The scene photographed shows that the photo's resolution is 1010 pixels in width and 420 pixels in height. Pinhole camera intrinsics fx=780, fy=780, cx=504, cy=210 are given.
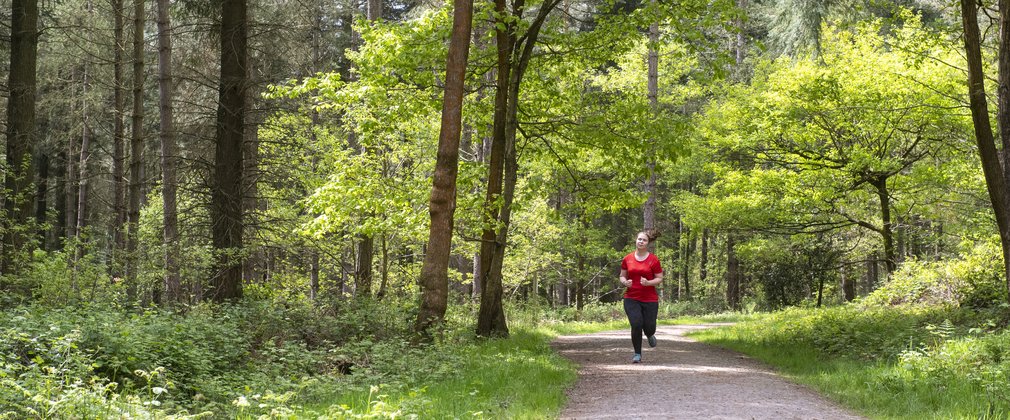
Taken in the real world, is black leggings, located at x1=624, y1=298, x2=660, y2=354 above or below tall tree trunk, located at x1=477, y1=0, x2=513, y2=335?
below

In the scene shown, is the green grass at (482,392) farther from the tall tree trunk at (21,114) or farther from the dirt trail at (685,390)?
the tall tree trunk at (21,114)

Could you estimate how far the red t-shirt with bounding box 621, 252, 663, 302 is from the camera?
1058 centimetres

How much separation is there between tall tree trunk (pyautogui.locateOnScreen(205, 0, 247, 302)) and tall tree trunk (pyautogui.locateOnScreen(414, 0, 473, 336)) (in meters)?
5.71

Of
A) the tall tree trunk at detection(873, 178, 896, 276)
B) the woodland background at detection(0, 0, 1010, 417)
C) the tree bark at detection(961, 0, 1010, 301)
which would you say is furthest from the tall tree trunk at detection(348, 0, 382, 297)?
the tall tree trunk at detection(873, 178, 896, 276)

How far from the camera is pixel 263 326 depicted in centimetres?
1160

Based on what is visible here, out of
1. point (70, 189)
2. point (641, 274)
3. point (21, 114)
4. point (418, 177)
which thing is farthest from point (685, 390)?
point (70, 189)

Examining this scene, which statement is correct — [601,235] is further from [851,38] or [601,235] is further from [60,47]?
[60,47]

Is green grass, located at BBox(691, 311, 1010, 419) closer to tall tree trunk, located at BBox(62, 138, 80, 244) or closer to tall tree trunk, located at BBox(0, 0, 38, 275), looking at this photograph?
tall tree trunk, located at BBox(0, 0, 38, 275)

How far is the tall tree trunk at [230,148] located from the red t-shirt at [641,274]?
312 inches

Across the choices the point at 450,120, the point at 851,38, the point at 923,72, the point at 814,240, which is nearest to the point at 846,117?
the point at 923,72

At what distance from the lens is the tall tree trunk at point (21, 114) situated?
597 inches

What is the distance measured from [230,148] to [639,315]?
8682mm

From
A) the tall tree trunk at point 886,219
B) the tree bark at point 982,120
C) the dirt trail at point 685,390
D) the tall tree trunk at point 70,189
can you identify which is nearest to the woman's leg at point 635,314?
the dirt trail at point 685,390

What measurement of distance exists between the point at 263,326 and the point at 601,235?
73.2ft
